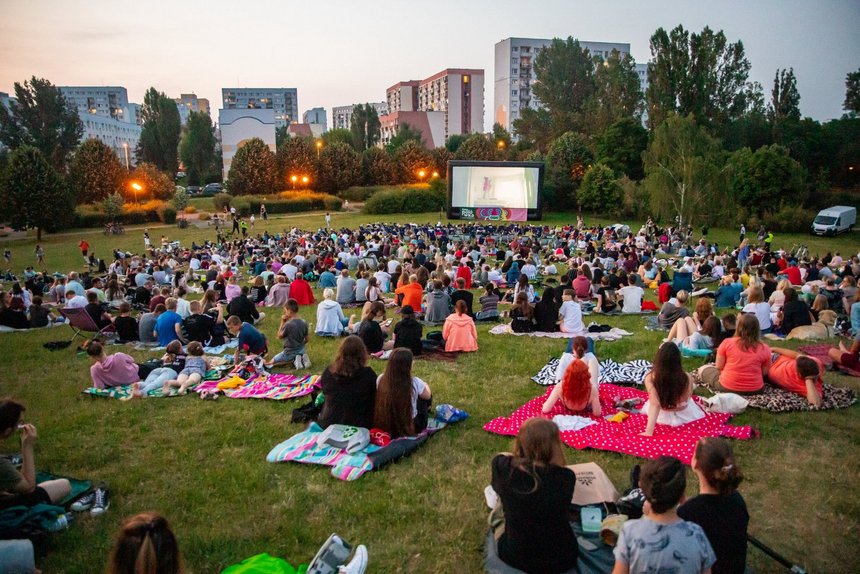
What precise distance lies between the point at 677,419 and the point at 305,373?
4.82 metres

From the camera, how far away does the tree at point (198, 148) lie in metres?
65.6

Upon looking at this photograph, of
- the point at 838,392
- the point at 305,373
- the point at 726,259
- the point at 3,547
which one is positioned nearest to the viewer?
the point at 3,547

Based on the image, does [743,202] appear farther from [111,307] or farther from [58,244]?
[58,244]

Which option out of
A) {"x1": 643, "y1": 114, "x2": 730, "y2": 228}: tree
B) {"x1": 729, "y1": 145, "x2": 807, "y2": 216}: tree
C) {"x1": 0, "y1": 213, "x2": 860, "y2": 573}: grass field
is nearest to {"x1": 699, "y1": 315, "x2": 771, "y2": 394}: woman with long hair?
{"x1": 0, "y1": 213, "x2": 860, "y2": 573}: grass field

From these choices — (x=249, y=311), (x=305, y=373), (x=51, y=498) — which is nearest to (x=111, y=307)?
(x=249, y=311)

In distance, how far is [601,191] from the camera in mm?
39344

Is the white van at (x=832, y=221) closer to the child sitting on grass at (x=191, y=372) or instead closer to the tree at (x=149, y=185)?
→ the child sitting on grass at (x=191, y=372)

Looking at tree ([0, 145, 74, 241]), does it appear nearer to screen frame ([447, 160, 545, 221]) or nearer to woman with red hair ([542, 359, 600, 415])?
screen frame ([447, 160, 545, 221])

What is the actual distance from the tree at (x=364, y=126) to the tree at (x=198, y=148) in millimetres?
16858

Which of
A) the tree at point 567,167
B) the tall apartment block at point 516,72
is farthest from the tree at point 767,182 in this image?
the tall apartment block at point 516,72

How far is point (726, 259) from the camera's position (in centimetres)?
1759

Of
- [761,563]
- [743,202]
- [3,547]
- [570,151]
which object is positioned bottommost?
[761,563]

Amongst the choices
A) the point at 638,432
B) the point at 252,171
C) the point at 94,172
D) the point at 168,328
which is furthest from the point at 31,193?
the point at 638,432

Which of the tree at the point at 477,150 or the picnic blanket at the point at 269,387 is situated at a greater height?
the tree at the point at 477,150
